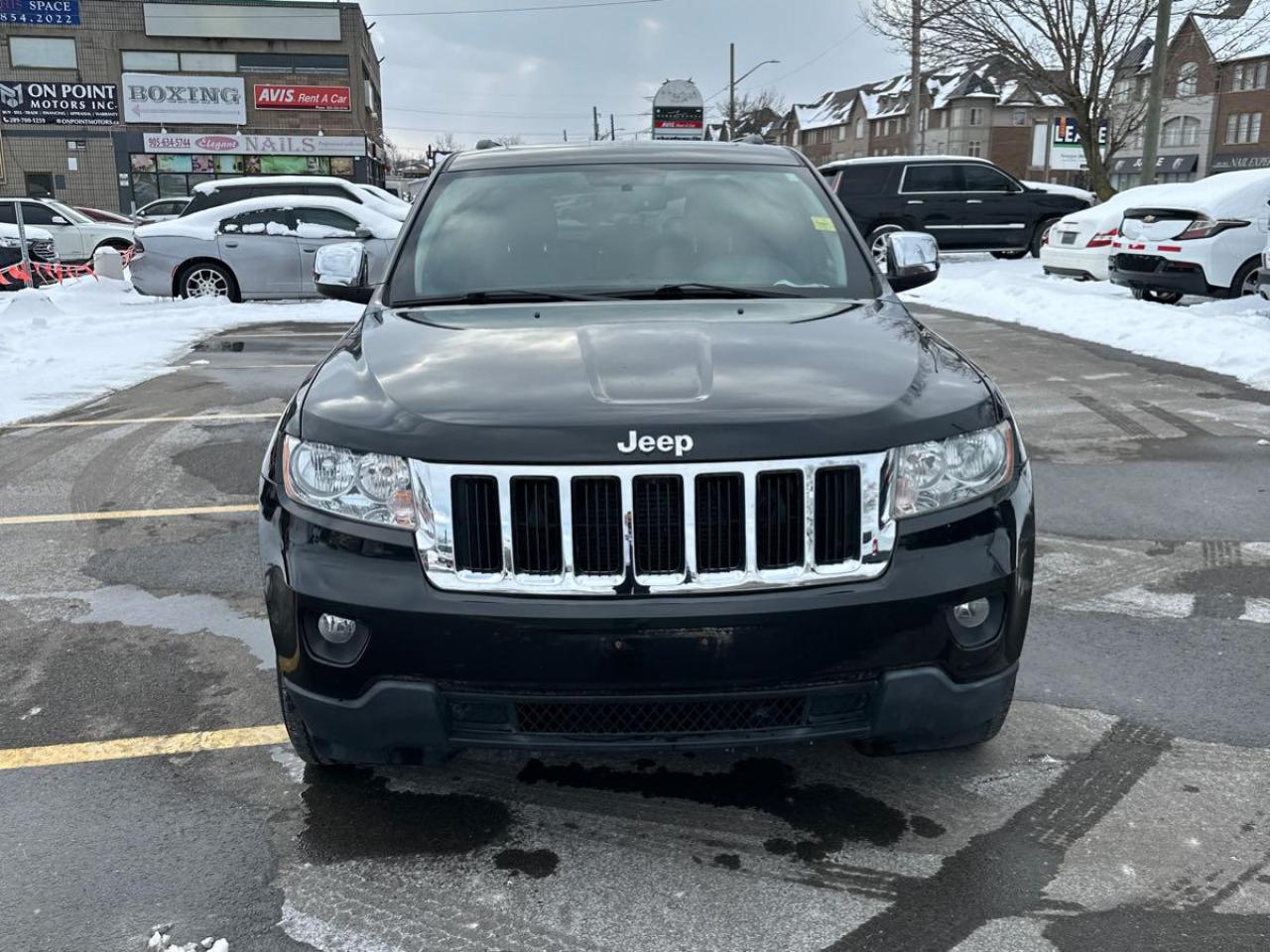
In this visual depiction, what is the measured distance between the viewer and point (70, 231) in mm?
22609

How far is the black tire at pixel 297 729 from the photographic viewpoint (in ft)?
8.85

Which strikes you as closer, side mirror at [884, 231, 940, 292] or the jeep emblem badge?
the jeep emblem badge

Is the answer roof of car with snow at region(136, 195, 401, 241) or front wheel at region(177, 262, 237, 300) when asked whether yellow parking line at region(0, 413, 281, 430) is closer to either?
roof of car with snow at region(136, 195, 401, 241)

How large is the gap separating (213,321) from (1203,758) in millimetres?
12908

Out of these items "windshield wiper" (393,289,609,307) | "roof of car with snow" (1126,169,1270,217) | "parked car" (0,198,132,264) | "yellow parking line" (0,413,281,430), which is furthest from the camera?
"parked car" (0,198,132,264)

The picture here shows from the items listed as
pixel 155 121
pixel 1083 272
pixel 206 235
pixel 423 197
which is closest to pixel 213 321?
pixel 206 235

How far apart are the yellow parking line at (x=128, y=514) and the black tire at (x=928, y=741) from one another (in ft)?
13.3

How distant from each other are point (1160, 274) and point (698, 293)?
10981mm

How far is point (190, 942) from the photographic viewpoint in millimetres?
2375

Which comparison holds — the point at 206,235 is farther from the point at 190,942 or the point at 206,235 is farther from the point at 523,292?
the point at 190,942

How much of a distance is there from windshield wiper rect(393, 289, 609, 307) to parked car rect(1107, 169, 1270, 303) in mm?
11064

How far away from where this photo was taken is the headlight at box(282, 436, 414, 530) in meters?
2.53

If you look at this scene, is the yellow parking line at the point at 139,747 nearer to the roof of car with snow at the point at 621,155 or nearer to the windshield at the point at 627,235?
the windshield at the point at 627,235

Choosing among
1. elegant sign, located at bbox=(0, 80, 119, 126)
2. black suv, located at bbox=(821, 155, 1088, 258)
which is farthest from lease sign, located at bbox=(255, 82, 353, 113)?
black suv, located at bbox=(821, 155, 1088, 258)
